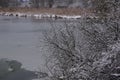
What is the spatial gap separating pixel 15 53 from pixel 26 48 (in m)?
0.81

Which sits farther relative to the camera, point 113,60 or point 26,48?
point 26,48

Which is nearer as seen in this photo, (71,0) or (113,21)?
(113,21)

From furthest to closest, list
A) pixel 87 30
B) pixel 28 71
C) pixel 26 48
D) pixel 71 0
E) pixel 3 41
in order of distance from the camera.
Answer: pixel 71 0 < pixel 3 41 < pixel 26 48 < pixel 28 71 < pixel 87 30

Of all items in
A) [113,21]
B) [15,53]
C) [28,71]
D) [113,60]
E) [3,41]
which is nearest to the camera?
[113,60]

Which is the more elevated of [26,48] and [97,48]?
[97,48]

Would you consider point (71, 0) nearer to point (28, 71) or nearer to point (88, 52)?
point (28, 71)

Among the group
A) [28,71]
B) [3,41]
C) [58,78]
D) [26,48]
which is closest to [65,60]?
[58,78]

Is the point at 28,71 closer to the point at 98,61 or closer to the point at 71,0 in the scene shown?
the point at 98,61

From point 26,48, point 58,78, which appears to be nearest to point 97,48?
point 58,78

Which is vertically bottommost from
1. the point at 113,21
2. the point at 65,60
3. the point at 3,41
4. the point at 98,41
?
the point at 3,41

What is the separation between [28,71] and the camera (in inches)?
296

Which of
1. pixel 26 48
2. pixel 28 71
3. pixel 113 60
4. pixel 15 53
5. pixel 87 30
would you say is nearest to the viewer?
pixel 113 60

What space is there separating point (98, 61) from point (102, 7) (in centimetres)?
76

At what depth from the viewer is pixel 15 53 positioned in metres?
10.0
